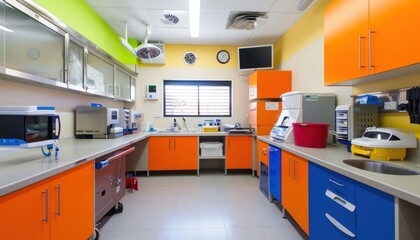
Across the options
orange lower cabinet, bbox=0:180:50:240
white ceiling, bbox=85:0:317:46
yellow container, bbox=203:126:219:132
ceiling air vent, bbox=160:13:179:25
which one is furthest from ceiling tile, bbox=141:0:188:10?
orange lower cabinet, bbox=0:180:50:240

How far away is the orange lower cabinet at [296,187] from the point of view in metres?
1.82

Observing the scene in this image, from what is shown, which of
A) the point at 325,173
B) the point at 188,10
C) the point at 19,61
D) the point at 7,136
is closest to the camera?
the point at 7,136

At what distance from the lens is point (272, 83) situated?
383 cm

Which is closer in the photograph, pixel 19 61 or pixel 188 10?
pixel 19 61

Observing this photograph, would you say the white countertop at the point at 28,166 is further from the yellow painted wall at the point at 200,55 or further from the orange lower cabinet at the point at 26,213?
the yellow painted wall at the point at 200,55

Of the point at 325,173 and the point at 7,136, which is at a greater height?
the point at 7,136

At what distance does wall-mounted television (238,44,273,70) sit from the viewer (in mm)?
4105

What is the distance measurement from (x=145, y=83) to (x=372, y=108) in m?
4.07

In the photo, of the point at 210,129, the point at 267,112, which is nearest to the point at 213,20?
the point at 267,112

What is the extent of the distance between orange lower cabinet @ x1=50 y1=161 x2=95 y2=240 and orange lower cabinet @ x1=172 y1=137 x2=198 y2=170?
7.41ft

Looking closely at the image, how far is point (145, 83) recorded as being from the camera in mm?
4566

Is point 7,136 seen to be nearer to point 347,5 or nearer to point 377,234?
point 377,234

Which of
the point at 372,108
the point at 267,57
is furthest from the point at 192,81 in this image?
the point at 372,108

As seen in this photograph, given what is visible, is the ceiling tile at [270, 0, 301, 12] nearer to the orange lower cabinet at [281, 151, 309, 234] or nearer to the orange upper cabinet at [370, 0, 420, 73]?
the orange upper cabinet at [370, 0, 420, 73]
